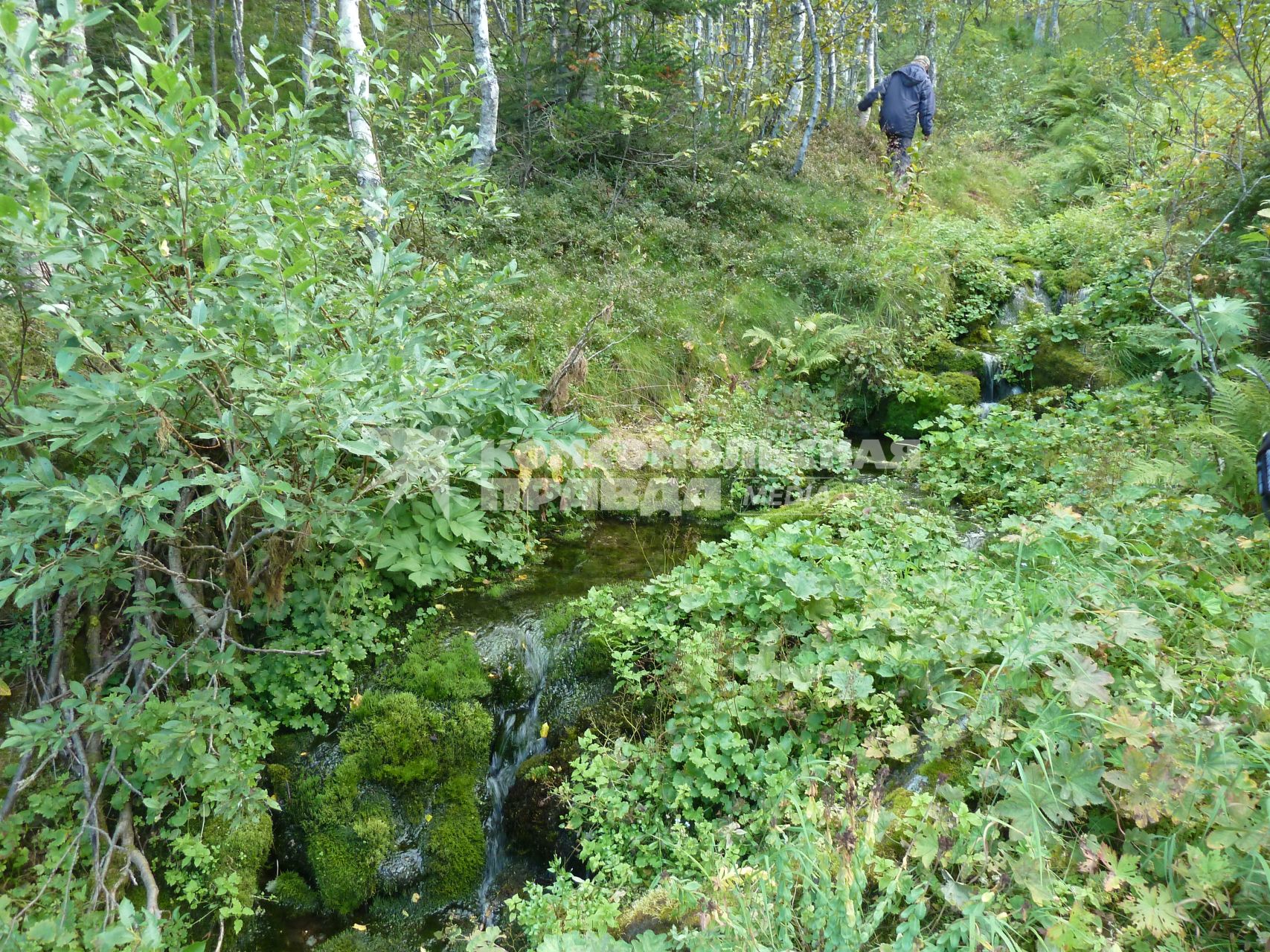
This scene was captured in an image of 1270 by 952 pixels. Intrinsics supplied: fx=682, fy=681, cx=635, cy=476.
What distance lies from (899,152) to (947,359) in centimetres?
469

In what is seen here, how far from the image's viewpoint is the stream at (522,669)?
12.6 ft

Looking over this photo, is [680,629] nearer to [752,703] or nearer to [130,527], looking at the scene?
[752,703]

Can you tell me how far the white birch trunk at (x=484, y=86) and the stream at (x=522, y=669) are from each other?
4467mm

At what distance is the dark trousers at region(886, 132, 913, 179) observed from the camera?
11.2m

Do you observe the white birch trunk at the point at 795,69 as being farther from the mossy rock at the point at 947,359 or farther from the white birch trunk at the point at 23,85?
the white birch trunk at the point at 23,85

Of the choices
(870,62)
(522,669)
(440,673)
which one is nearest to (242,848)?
(440,673)

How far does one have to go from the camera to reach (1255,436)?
4.77 m

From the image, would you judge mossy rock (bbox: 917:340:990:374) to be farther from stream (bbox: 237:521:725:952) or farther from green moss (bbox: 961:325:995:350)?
stream (bbox: 237:521:725:952)

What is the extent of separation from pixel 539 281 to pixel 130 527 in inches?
231

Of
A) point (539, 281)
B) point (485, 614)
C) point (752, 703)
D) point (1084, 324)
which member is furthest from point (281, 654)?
point (1084, 324)

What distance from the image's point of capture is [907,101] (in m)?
11.0

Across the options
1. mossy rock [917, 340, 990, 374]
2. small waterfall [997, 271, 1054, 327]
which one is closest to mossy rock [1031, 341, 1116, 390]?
mossy rock [917, 340, 990, 374]

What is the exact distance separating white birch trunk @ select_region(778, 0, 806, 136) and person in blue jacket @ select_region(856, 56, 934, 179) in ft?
4.66

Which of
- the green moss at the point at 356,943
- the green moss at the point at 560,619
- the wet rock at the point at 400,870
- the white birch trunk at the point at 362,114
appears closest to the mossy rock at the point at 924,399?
the green moss at the point at 560,619
